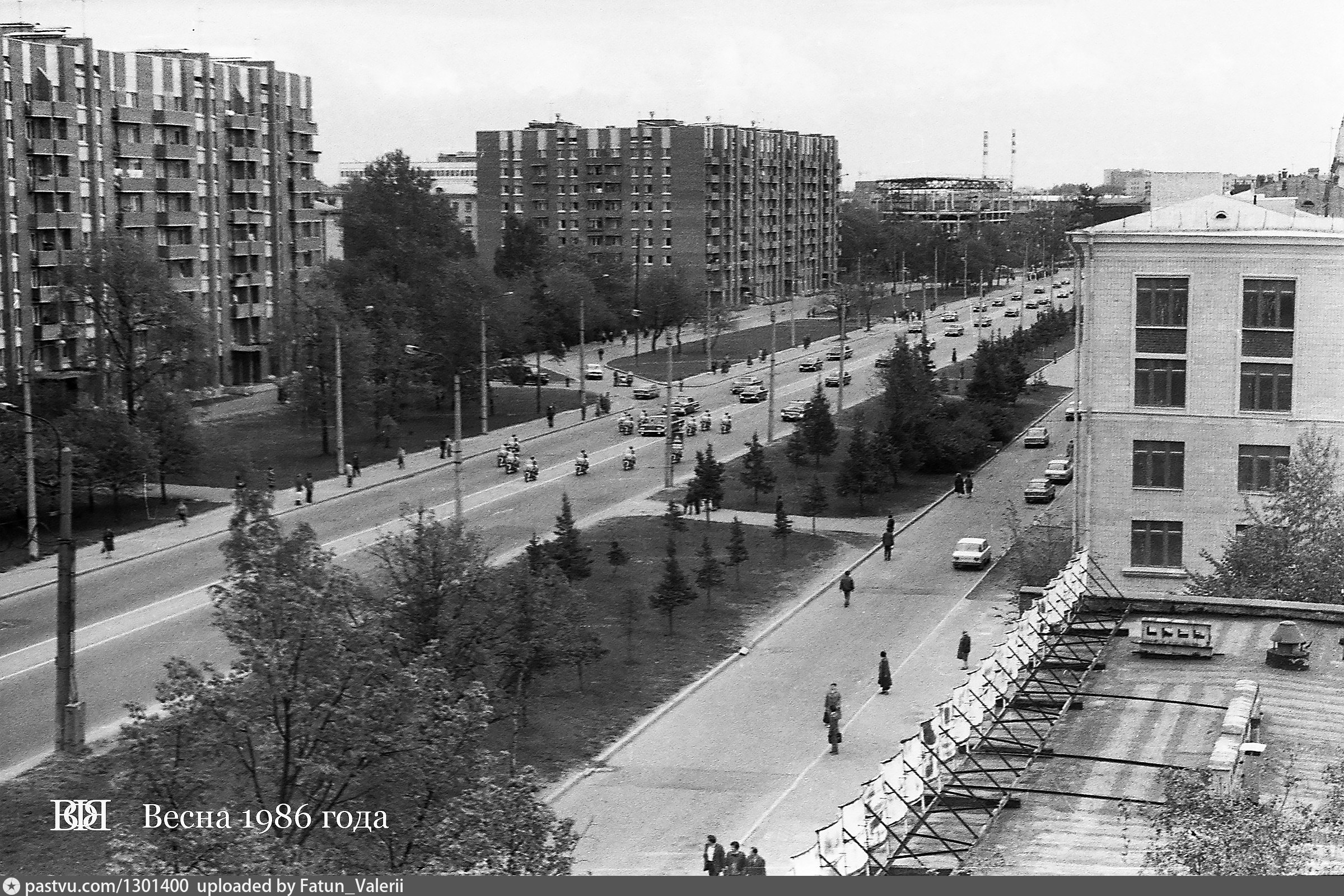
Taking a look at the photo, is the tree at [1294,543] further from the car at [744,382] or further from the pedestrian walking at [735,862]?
the car at [744,382]

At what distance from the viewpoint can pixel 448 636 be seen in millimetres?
29297

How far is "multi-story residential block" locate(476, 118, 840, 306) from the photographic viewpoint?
460 ft

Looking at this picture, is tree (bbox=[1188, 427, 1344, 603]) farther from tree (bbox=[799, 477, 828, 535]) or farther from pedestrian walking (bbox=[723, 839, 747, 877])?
tree (bbox=[799, 477, 828, 535])

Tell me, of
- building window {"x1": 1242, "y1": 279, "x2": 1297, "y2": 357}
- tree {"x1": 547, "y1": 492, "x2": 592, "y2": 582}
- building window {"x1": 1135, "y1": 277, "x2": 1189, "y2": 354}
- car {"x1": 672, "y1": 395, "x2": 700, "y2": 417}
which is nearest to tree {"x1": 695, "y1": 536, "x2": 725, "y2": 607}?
tree {"x1": 547, "y1": 492, "x2": 592, "y2": 582}

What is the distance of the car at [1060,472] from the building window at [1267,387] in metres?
21.3

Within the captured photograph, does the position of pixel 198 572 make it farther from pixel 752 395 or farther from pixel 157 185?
pixel 752 395

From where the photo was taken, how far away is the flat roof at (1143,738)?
14750 mm

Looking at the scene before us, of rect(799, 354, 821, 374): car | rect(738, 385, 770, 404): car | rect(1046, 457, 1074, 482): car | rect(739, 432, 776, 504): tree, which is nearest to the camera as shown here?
rect(739, 432, 776, 504): tree

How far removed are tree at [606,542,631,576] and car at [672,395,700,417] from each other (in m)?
29.5

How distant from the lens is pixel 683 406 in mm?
82250

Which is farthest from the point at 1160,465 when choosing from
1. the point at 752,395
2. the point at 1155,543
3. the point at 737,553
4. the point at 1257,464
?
the point at 752,395

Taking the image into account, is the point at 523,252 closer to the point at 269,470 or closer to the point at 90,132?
the point at 90,132

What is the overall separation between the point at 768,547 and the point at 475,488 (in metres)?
13.7

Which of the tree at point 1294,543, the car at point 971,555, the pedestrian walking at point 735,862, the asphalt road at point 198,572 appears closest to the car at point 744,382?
the asphalt road at point 198,572
